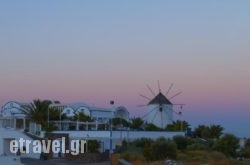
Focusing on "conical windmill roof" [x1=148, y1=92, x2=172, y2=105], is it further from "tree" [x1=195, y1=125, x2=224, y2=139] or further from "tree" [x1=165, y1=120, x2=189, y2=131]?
"tree" [x1=195, y1=125, x2=224, y2=139]

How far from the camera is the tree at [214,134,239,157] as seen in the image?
5444cm

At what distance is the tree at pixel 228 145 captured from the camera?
5444cm

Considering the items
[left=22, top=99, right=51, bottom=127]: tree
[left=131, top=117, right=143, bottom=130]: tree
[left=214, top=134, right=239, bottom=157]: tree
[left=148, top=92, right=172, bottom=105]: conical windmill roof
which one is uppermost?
[left=148, top=92, right=172, bottom=105]: conical windmill roof

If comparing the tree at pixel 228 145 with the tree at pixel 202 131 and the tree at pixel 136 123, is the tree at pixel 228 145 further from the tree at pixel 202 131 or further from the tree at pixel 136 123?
the tree at pixel 136 123

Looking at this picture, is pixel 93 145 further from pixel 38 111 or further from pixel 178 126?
pixel 178 126

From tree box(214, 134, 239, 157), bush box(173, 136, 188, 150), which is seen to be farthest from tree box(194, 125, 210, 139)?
tree box(214, 134, 239, 157)

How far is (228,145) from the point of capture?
180 ft

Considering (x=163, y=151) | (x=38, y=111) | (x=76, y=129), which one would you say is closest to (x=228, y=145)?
(x=163, y=151)

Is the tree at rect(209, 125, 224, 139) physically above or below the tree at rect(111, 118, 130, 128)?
below

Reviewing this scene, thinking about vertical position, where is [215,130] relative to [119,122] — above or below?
below

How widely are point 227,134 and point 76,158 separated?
15031 mm

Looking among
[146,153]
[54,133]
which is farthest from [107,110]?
[146,153]

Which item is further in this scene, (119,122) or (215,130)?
(119,122)

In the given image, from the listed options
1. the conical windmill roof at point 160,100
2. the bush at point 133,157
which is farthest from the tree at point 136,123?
the bush at point 133,157
